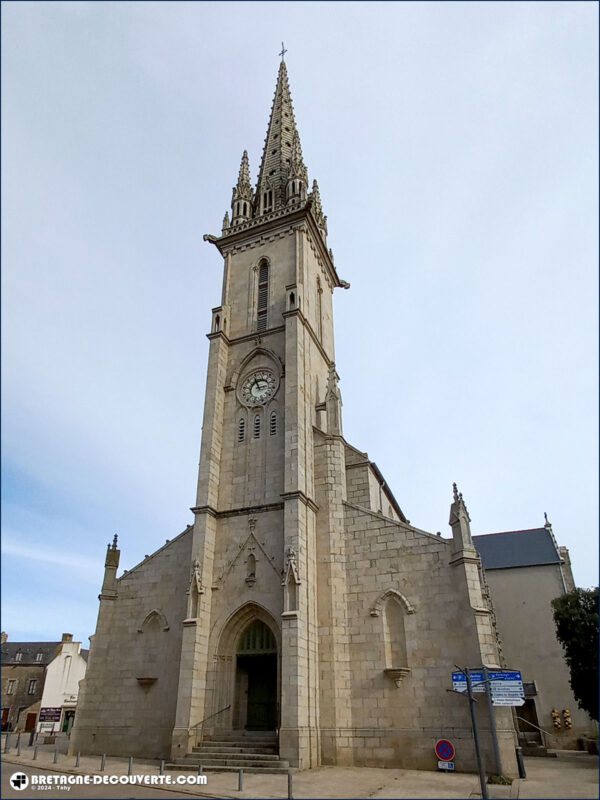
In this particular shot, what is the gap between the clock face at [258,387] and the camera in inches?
982

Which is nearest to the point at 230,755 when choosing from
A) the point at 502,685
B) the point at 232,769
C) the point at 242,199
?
the point at 232,769

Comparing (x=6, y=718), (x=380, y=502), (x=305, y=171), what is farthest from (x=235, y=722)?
(x=6, y=718)

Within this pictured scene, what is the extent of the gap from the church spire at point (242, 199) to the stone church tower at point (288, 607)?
26.1 feet

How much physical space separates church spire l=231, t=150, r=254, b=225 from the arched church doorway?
2209cm

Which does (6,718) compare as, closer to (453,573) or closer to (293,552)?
(293,552)

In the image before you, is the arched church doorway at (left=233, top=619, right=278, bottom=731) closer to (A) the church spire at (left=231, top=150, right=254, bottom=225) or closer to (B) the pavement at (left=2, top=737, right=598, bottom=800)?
(B) the pavement at (left=2, top=737, right=598, bottom=800)

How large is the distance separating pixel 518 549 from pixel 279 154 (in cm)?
3056

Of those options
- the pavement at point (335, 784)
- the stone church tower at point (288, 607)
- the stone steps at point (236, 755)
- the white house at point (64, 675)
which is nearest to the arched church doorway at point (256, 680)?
the stone church tower at point (288, 607)

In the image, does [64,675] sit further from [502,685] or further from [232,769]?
[502,685]

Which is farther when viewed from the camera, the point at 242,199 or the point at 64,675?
the point at 64,675

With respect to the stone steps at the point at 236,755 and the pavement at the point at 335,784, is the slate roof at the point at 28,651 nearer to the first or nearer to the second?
the pavement at the point at 335,784

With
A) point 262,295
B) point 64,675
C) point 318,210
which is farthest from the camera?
point 64,675

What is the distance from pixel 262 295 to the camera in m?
28.3

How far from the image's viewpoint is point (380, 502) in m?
27.5
